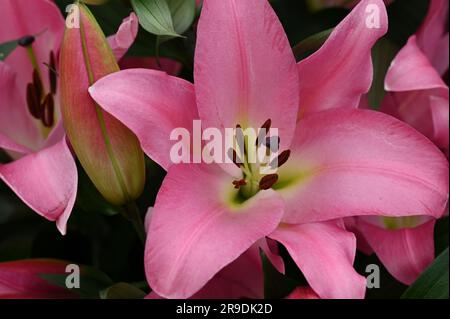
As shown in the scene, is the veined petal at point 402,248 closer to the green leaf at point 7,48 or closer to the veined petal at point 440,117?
the veined petal at point 440,117

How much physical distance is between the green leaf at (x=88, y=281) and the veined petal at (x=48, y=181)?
82mm

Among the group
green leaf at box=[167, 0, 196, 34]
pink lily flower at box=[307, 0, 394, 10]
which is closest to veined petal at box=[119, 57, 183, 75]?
green leaf at box=[167, 0, 196, 34]

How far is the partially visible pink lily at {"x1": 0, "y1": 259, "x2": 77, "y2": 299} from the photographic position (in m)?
0.54

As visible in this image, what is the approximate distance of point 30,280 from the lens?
21.7 inches

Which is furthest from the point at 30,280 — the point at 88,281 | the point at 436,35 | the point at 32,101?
the point at 436,35

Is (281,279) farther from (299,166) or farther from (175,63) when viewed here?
(175,63)

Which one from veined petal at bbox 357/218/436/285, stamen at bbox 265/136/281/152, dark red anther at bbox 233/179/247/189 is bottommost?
veined petal at bbox 357/218/436/285

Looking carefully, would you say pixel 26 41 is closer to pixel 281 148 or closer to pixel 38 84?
pixel 38 84

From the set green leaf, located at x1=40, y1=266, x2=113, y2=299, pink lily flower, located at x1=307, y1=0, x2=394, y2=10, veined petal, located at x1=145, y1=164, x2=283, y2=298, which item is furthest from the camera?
pink lily flower, located at x1=307, y1=0, x2=394, y2=10

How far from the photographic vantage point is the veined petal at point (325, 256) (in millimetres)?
470

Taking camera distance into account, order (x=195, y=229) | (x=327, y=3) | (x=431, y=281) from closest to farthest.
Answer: (x=195, y=229) → (x=431, y=281) → (x=327, y=3)

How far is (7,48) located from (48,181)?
0.15 meters

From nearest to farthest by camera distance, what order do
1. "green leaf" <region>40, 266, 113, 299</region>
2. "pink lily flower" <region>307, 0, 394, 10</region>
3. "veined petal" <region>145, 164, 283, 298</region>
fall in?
1. "veined petal" <region>145, 164, 283, 298</region>
2. "green leaf" <region>40, 266, 113, 299</region>
3. "pink lily flower" <region>307, 0, 394, 10</region>

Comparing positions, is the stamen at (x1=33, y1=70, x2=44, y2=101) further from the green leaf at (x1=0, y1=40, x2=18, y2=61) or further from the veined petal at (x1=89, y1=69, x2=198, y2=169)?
the veined petal at (x1=89, y1=69, x2=198, y2=169)
